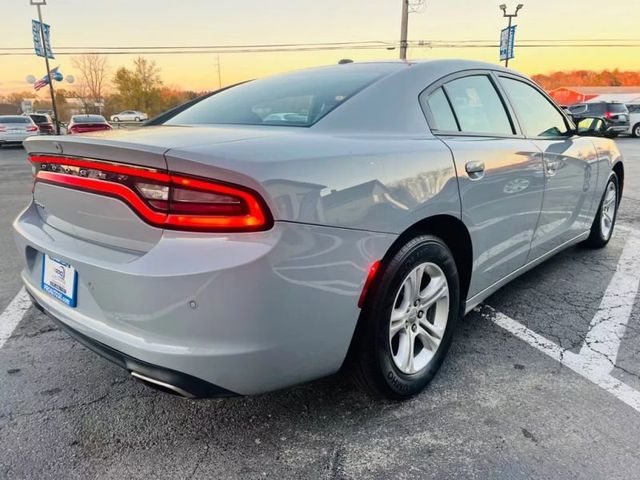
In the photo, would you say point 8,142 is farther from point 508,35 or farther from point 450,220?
point 508,35

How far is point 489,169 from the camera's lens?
2439 mm

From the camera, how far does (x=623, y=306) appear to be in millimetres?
3289

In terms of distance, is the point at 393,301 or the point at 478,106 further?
the point at 478,106

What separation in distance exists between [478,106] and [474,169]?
0.59 m

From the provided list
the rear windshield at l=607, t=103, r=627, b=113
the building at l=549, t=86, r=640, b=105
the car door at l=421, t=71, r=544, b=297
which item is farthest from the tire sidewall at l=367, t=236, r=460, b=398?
the building at l=549, t=86, r=640, b=105

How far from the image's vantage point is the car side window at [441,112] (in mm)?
2344

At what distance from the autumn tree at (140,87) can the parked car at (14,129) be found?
3311 cm

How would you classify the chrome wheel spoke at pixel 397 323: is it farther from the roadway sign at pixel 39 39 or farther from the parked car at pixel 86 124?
the roadway sign at pixel 39 39

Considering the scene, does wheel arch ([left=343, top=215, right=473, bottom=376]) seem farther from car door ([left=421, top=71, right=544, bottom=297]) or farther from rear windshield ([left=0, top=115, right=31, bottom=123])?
rear windshield ([left=0, top=115, right=31, bottom=123])

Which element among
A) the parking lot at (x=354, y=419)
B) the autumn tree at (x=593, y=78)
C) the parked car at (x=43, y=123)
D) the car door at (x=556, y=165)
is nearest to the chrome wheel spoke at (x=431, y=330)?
the parking lot at (x=354, y=419)

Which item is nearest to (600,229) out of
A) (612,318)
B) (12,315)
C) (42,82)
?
(612,318)

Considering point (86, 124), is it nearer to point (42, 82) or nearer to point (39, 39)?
point (39, 39)

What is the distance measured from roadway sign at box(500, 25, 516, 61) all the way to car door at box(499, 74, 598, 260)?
2618cm

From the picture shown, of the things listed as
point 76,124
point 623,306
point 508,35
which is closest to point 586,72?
point 508,35
